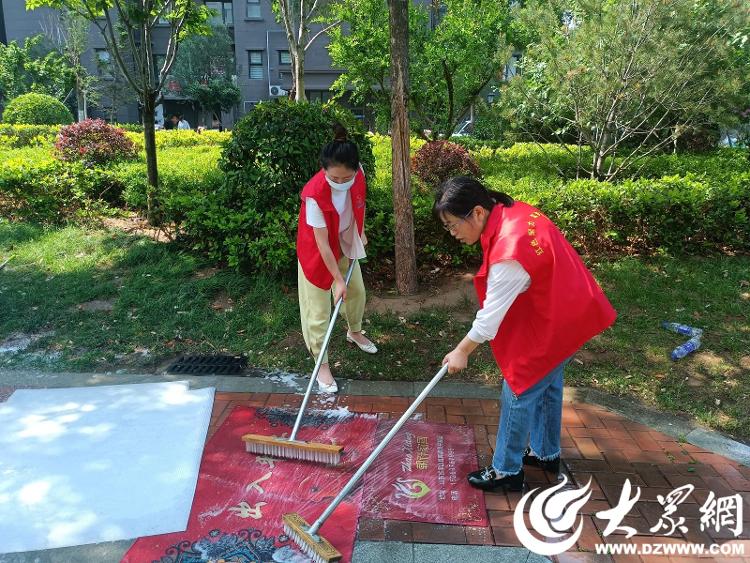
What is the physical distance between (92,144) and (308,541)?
28.4 feet

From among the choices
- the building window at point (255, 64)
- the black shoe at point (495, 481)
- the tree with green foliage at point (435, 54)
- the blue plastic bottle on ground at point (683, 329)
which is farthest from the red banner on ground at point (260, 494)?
the building window at point (255, 64)

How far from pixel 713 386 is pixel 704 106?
12.7 feet

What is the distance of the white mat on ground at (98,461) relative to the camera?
245 centimetres

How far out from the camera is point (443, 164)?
24.7 ft

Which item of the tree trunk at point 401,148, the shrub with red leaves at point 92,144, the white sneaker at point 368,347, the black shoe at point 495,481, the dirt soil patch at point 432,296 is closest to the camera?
the black shoe at point 495,481

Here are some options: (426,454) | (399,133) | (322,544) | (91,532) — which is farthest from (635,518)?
(399,133)

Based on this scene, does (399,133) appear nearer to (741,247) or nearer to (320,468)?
(320,468)

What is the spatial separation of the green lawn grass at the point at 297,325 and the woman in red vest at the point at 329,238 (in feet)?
1.48

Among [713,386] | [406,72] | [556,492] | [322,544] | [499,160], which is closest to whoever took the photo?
[322,544]

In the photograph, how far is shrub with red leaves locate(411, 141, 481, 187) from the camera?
24.7 ft

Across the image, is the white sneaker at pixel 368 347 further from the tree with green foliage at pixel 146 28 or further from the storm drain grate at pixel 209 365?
the tree with green foliage at pixel 146 28

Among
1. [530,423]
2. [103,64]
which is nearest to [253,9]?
[103,64]

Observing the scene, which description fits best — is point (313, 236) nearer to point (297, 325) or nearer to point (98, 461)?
point (297, 325)

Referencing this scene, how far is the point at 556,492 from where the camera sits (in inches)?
103
